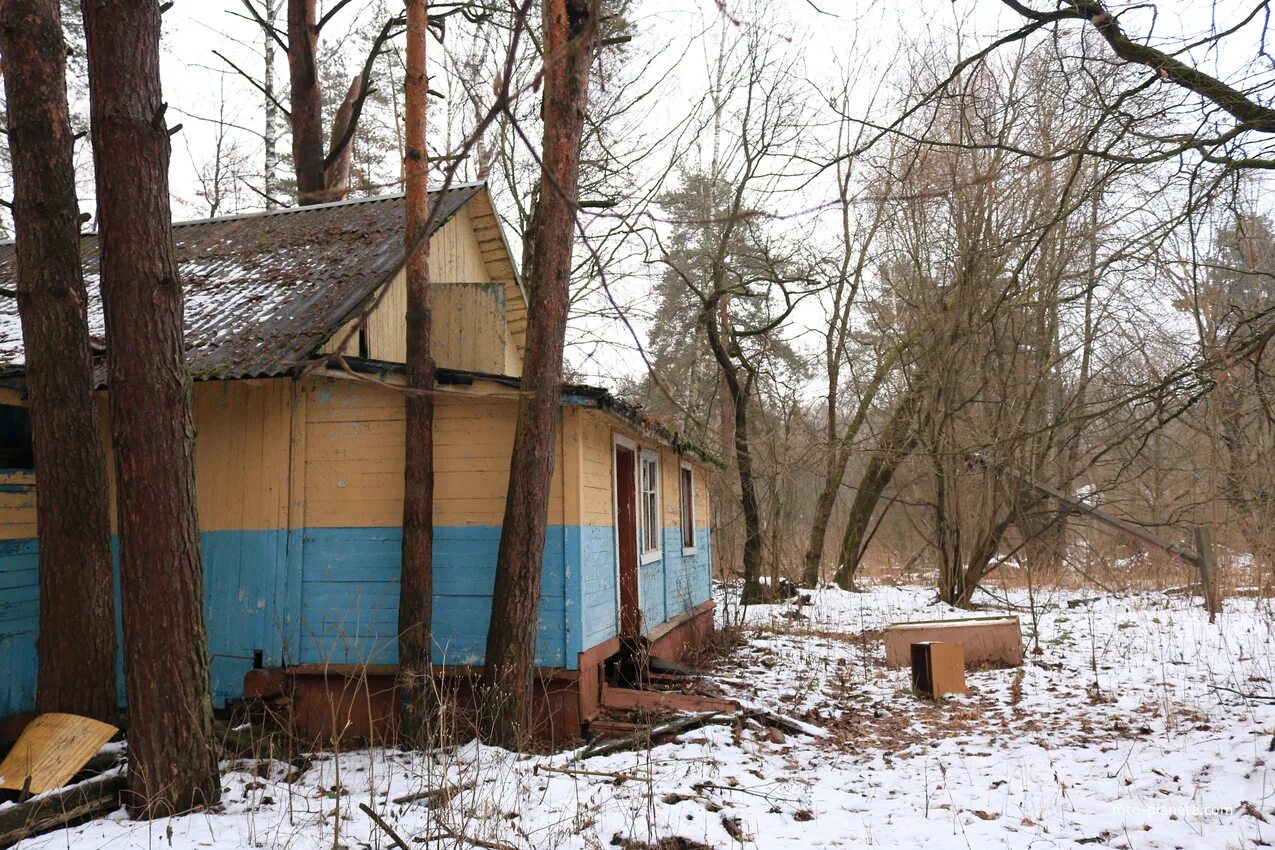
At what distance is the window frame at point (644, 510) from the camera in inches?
365

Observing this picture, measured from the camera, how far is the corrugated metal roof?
7.07 metres

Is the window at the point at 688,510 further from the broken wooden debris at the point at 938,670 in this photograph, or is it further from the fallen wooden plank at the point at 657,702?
the fallen wooden plank at the point at 657,702

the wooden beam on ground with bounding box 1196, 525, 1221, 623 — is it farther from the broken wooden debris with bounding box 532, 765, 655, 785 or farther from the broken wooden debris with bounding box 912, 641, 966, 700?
the broken wooden debris with bounding box 532, 765, 655, 785

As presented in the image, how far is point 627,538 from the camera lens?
904 centimetres

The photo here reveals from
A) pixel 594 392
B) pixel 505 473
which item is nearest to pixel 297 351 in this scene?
pixel 505 473

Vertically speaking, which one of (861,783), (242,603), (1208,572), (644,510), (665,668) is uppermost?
(644,510)

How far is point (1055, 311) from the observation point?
14312 millimetres

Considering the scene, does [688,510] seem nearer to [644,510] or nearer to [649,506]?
[649,506]

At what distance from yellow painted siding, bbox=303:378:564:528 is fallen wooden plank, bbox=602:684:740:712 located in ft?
5.61

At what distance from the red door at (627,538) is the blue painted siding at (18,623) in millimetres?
5018

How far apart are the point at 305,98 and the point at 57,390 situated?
9997 millimetres

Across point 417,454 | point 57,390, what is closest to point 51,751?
point 57,390

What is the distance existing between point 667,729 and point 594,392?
2667 mm

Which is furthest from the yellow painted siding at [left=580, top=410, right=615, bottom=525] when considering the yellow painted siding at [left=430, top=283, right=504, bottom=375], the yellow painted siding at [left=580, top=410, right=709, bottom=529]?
the yellow painted siding at [left=430, top=283, right=504, bottom=375]
